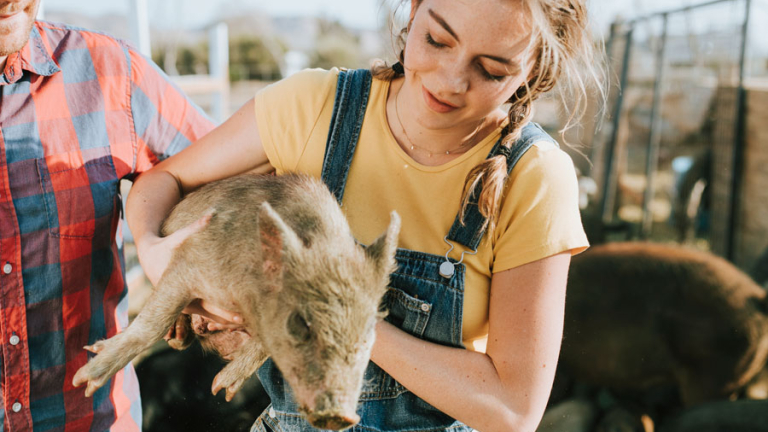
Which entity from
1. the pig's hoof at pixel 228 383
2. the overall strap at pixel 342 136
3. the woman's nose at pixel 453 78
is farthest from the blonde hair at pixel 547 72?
the pig's hoof at pixel 228 383

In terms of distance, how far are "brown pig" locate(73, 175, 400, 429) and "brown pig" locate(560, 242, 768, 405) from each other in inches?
179

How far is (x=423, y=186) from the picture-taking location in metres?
2.19

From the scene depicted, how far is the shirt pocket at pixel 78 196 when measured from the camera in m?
2.30

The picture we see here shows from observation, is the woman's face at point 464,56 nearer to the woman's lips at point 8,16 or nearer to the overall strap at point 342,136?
the overall strap at point 342,136

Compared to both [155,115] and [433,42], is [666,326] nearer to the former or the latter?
[433,42]

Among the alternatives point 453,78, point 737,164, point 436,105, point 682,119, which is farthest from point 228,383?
point 682,119

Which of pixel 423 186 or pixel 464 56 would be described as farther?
pixel 423 186

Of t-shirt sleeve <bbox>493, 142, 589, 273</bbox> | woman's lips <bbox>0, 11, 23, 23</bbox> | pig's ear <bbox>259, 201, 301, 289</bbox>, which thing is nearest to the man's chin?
woman's lips <bbox>0, 11, 23, 23</bbox>

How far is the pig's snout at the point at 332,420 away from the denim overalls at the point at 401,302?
47 centimetres

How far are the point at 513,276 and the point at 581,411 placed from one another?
4.68 m

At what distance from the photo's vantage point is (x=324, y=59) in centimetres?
3666

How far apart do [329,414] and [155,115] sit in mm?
1651

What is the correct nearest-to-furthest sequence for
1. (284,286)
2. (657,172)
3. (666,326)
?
(284,286) < (666,326) < (657,172)

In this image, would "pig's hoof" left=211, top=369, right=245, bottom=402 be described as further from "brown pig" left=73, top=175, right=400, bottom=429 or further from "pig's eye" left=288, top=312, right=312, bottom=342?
"pig's eye" left=288, top=312, right=312, bottom=342
